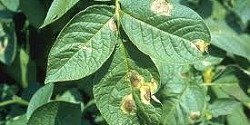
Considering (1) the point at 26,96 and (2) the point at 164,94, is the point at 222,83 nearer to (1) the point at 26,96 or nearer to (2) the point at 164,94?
(2) the point at 164,94

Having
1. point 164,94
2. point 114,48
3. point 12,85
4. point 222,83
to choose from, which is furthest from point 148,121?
point 12,85

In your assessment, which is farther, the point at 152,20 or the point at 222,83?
the point at 222,83

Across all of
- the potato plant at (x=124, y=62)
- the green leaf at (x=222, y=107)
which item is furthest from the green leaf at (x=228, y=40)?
the green leaf at (x=222, y=107)

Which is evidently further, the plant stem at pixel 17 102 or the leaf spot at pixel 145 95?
the plant stem at pixel 17 102

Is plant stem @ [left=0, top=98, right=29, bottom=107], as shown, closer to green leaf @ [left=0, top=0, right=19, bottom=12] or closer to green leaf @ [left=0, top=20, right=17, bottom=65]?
green leaf @ [left=0, top=20, right=17, bottom=65]

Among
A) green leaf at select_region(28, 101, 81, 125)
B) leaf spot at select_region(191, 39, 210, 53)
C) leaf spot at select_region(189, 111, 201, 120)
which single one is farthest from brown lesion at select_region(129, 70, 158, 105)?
leaf spot at select_region(189, 111, 201, 120)

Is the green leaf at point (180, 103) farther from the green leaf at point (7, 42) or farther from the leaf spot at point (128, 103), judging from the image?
the green leaf at point (7, 42)
